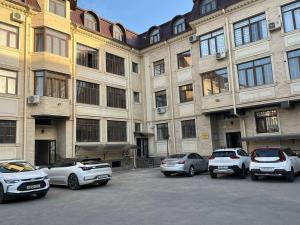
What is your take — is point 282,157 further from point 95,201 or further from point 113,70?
point 113,70

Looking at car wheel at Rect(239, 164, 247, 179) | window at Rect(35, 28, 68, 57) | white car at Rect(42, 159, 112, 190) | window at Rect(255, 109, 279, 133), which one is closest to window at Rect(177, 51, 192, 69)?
window at Rect(255, 109, 279, 133)

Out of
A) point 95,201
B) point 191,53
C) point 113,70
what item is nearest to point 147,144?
point 113,70

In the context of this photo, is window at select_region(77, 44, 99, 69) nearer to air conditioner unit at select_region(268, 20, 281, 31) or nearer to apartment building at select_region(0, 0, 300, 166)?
apartment building at select_region(0, 0, 300, 166)

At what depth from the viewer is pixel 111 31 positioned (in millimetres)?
26172

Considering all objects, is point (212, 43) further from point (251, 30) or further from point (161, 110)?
point (161, 110)

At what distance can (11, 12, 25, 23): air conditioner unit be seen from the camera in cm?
1855

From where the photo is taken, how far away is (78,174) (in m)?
13.4

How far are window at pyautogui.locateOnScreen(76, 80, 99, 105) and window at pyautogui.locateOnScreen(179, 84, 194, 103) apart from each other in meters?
7.09

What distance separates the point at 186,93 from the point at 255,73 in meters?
6.42

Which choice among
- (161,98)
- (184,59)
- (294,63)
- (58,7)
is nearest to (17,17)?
(58,7)

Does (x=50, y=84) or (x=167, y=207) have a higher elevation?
(x=50, y=84)

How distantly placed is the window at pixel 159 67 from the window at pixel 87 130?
25.0ft

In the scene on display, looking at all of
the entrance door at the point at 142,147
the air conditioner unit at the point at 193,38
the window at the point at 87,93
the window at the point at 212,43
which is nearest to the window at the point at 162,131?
the entrance door at the point at 142,147

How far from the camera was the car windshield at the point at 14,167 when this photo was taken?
11.4 meters
